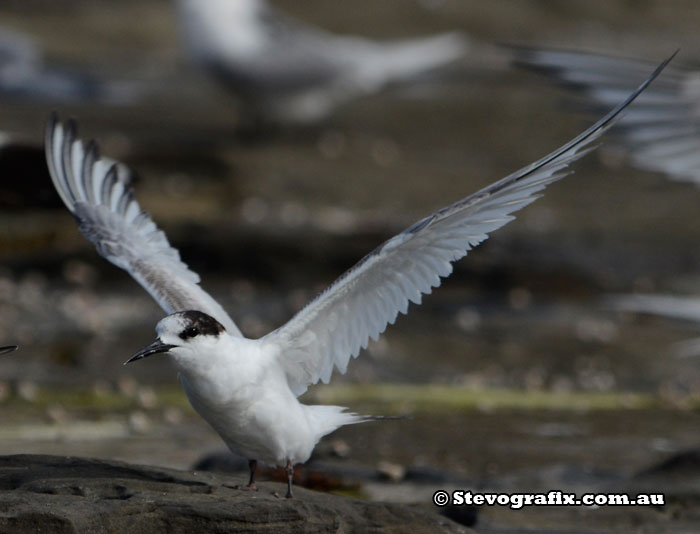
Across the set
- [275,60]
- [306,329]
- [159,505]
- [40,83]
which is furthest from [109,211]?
[40,83]

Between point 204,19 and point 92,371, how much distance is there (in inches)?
211

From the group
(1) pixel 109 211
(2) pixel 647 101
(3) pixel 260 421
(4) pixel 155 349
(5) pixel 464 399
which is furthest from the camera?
(5) pixel 464 399

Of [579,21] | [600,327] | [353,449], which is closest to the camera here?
[353,449]

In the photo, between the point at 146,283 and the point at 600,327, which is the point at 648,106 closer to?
the point at 600,327

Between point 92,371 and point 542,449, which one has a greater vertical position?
point 92,371

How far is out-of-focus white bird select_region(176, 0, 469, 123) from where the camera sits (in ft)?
38.2

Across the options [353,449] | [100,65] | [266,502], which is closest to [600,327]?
[353,449]

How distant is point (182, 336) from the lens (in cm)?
355

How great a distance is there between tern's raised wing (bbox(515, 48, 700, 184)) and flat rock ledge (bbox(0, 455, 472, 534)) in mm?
2808

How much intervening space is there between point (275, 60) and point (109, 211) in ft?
23.8

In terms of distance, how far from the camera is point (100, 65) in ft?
51.1

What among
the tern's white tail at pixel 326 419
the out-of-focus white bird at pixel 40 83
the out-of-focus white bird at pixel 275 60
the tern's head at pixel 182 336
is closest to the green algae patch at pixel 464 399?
the tern's white tail at pixel 326 419

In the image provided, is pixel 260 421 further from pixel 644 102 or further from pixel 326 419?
pixel 644 102

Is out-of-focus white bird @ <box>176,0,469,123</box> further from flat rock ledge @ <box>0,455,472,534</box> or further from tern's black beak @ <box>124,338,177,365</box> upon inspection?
tern's black beak @ <box>124,338,177,365</box>
